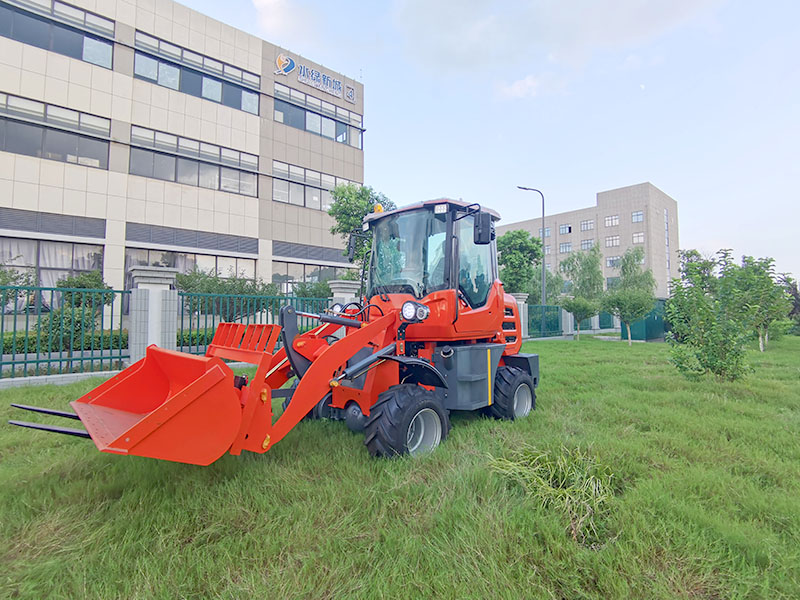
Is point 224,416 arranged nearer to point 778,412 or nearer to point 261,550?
point 261,550

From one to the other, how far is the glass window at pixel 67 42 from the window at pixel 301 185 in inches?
400

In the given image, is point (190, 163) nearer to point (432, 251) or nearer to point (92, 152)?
point (92, 152)

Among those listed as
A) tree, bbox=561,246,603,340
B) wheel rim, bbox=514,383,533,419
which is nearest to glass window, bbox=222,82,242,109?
wheel rim, bbox=514,383,533,419

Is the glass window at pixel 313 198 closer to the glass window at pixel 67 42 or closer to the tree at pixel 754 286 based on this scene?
the glass window at pixel 67 42

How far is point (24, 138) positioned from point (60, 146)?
122 cm

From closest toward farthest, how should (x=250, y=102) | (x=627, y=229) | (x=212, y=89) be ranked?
(x=212, y=89), (x=250, y=102), (x=627, y=229)

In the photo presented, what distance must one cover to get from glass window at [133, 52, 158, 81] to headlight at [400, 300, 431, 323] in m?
24.8

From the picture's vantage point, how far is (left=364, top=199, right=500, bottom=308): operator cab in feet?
13.4

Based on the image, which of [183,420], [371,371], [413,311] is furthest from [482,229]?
[183,420]

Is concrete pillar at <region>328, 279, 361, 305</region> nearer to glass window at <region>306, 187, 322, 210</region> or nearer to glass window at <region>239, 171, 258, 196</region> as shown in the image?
glass window at <region>239, 171, 258, 196</region>

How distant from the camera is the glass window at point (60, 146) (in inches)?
723

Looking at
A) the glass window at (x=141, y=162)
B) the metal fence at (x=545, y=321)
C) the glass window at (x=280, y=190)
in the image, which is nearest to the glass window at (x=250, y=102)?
the glass window at (x=280, y=190)

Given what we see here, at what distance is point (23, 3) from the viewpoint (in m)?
17.9

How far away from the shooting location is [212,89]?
23172 mm
